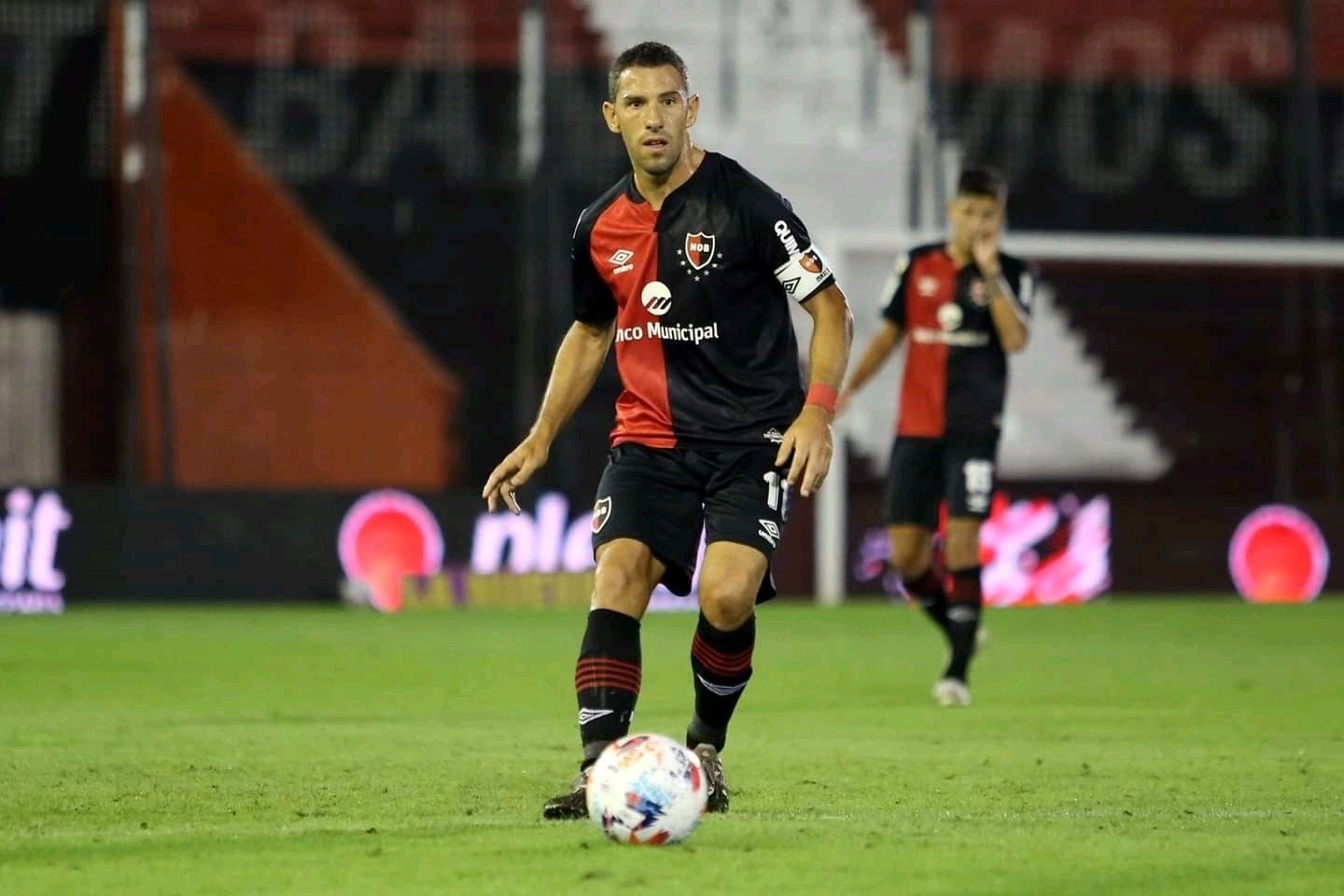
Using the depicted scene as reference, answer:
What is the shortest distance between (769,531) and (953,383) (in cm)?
430

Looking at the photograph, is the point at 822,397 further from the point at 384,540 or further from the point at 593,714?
the point at 384,540

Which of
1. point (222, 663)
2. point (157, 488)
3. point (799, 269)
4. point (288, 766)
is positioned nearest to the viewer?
point (799, 269)

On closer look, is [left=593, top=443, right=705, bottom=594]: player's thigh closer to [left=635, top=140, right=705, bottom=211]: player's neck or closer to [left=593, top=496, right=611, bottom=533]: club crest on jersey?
[left=593, top=496, right=611, bottom=533]: club crest on jersey

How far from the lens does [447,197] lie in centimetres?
1839

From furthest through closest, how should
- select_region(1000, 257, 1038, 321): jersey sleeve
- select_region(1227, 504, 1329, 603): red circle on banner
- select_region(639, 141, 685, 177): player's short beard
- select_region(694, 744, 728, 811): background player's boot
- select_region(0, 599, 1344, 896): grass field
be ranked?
select_region(1227, 504, 1329, 603): red circle on banner
select_region(1000, 257, 1038, 321): jersey sleeve
select_region(639, 141, 685, 177): player's short beard
select_region(694, 744, 728, 811): background player's boot
select_region(0, 599, 1344, 896): grass field

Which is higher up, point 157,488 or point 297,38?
point 297,38

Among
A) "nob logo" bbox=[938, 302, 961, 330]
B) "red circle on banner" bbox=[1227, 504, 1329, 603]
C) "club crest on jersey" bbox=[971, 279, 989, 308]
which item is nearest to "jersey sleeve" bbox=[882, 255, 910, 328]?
"nob logo" bbox=[938, 302, 961, 330]

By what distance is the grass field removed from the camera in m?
5.36

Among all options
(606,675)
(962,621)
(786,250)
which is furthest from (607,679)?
(962,621)

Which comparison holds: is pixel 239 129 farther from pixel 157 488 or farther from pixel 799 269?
pixel 799 269

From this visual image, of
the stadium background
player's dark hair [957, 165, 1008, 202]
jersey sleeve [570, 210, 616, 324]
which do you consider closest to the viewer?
jersey sleeve [570, 210, 616, 324]

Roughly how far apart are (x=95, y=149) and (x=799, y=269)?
1216 centimetres

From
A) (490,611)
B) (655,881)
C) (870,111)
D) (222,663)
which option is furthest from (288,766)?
(870,111)

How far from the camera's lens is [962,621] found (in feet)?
33.7
